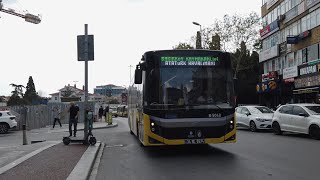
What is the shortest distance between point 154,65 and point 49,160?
12.8 ft

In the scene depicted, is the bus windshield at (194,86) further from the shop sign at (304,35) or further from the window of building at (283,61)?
the window of building at (283,61)

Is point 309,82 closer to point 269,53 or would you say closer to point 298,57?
point 298,57

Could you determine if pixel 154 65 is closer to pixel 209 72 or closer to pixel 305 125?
pixel 209 72

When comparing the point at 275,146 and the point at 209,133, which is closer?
the point at 209,133

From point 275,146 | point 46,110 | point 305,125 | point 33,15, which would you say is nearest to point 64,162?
point 275,146

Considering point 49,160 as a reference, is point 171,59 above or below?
above

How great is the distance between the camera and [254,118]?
22.2 metres

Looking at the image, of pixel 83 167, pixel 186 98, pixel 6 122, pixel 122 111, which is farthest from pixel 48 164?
pixel 122 111

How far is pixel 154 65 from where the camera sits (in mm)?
12047

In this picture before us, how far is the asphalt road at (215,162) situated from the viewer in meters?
8.88

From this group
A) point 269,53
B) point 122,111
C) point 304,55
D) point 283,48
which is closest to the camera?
point 304,55

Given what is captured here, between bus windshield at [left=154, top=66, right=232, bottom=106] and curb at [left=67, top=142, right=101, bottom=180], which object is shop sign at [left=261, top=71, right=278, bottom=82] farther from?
curb at [left=67, top=142, right=101, bottom=180]

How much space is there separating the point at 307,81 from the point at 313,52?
2.56 metres

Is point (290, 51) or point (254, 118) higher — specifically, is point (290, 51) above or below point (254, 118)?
above
